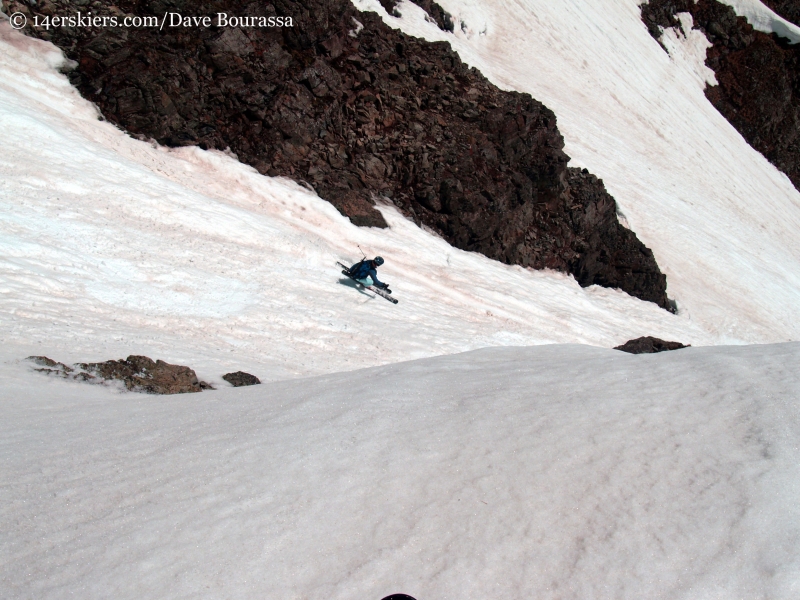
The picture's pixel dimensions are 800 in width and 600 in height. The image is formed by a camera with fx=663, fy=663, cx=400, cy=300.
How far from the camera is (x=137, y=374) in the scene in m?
8.95

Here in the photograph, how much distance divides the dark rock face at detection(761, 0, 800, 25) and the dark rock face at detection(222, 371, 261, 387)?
204 ft

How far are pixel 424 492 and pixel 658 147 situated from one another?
119ft

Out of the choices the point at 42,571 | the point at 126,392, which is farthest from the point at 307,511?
the point at 126,392

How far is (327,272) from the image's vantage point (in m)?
16.7

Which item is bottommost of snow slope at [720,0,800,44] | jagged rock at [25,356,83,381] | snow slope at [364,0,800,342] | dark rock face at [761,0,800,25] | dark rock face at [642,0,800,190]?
A: jagged rock at [25,356,83,381]

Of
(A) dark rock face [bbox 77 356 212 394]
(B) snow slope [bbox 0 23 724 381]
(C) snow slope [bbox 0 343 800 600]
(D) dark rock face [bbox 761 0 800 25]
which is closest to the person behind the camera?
(C) snow slope [bbox 0 343 800 600]

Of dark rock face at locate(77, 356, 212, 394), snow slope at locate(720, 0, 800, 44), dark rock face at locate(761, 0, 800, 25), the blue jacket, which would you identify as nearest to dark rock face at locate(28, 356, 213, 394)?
dark rock face at locate(77, 356, 212, 394)

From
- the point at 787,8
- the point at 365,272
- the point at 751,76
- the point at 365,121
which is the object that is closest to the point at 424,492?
the point at 365,272

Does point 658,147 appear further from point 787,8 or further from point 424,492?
point 424,492

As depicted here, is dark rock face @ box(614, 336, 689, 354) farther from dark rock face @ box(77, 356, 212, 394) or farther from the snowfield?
dark rock face @ box(77, 356, 212, 394)

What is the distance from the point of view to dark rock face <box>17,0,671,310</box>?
63.1 ft

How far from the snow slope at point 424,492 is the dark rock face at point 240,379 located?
2.56m

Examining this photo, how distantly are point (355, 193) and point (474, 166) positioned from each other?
5.12 meters

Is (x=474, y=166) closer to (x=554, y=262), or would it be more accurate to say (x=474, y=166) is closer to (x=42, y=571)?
(x=554, y=262)
